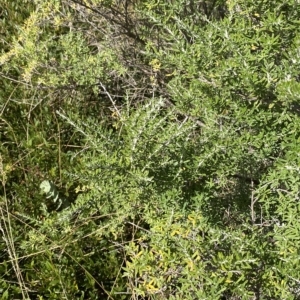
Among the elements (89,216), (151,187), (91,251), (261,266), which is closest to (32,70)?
(89,216)

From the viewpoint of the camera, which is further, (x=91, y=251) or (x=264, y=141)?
(x=91, y=251)

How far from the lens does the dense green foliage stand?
1559mm

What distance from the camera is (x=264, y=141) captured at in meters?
1.62

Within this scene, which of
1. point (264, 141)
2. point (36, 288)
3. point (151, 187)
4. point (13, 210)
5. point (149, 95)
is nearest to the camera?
point (264, 141)

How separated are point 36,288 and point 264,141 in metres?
1.29

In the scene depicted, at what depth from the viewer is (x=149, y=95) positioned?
2.74 meters

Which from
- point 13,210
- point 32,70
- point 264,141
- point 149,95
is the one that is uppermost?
point 264,141

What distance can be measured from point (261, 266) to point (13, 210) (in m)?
1.35

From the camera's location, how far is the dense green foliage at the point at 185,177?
1.56 m

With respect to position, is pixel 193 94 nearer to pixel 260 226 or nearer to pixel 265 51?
pixel 265 51

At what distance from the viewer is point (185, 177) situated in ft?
5.78

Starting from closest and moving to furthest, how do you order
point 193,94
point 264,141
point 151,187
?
point 264,141, point 151,187, point 193,94

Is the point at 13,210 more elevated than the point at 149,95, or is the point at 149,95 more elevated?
the point at 149,95

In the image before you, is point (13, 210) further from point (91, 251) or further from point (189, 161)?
point (189, 161)
